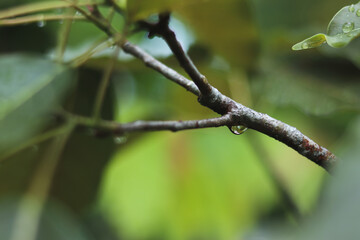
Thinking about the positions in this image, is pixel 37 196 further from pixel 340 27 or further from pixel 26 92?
pixel 340 27

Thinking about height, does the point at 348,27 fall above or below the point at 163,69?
below

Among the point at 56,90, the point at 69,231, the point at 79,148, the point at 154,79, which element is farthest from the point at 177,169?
the point at 56,90

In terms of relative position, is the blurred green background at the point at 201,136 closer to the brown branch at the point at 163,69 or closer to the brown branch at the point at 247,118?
the brown branch at the point at 163,69

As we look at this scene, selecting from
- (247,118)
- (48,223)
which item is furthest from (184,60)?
(48,223)

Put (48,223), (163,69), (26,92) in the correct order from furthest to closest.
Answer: (48,223) → (26,92) → (163,69)

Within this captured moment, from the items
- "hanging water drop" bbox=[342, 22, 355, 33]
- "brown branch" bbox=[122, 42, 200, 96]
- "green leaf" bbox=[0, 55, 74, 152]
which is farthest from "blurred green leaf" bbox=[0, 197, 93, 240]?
"hanging water drop" bbox=[342, 22, 355, 33]

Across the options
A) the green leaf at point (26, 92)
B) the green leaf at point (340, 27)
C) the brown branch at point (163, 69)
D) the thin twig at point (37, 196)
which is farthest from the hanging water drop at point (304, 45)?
the thin twig at point (37, 196)

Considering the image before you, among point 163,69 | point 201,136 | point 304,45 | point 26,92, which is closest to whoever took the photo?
point 304,45
